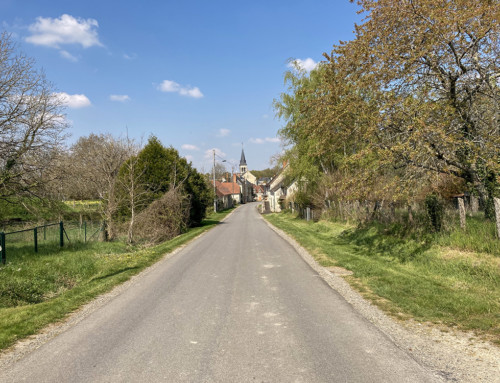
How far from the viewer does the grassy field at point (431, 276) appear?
590 cm

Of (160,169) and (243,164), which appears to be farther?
(243,164)

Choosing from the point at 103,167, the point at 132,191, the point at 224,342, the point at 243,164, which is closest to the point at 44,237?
the point at 132,191

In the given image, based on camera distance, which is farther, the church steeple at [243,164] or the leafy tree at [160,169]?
the church steeple at [243,164]

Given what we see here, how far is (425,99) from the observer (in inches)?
435

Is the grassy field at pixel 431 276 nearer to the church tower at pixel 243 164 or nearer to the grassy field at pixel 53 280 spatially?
the grassy field at pixel 53 280

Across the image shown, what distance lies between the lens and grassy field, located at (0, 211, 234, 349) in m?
6.45

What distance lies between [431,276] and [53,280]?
1104 centimetres

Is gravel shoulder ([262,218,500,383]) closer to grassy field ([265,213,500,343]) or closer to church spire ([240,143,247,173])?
grassy field ([265,213,500,343])

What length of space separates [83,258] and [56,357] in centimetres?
944

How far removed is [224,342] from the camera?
16.3 feet

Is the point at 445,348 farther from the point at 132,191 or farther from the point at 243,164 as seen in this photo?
the point at 243,164

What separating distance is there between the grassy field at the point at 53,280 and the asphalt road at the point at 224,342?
2.73ft

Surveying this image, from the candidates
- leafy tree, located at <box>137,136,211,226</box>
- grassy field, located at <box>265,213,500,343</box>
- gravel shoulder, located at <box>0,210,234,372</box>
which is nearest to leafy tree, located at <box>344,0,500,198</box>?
grassy field, located at <box>265,213,500,343</box>

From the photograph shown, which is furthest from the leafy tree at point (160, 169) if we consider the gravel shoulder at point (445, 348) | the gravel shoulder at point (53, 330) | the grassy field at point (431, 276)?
the gravel shoulder at point (445, 348)
